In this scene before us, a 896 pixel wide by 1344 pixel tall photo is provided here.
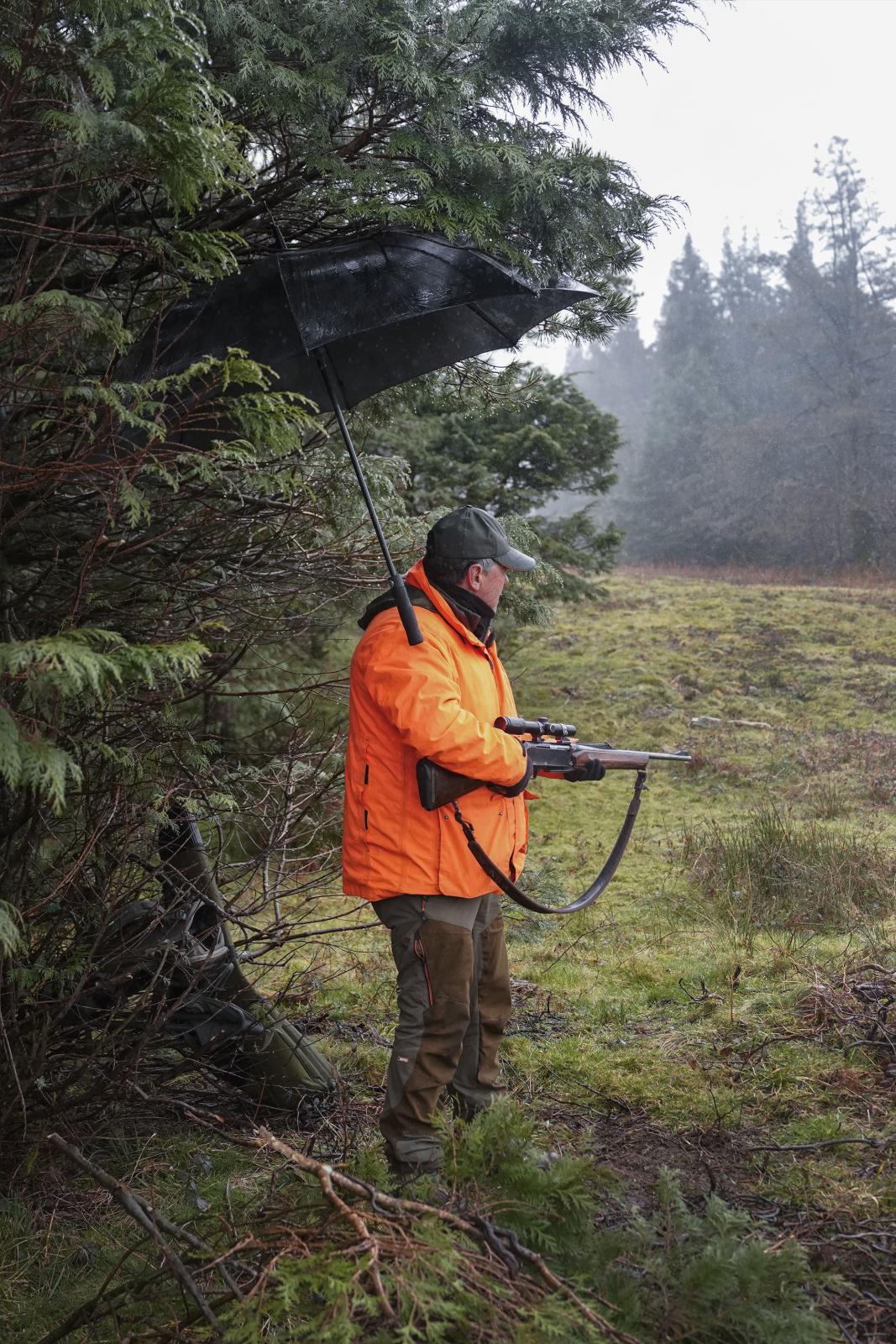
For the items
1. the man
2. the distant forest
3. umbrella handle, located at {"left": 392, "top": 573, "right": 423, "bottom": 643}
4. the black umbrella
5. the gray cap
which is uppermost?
the distant forest

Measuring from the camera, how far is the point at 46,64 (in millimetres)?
3090

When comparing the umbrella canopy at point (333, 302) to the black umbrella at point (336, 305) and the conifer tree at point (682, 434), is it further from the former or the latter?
the conifer tree at point (682, 434)

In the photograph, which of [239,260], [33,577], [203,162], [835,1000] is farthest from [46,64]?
[835,1000]

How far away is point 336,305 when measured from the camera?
3.66 metres

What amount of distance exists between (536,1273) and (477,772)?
152 centimetres

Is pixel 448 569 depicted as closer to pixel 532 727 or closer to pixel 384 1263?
pixel 532 727

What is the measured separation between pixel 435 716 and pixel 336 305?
158 cm

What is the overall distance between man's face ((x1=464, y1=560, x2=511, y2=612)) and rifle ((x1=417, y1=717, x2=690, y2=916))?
0.47 meters

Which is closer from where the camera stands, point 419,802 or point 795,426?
point 419,802

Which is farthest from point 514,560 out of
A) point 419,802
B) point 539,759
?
point 419,802

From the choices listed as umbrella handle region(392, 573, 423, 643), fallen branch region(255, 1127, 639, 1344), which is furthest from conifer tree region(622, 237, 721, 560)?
fallen branch region(255, 1127, 639, 1344)

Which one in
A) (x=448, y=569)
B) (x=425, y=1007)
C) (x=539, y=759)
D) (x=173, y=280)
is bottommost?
(x=425, y=1007)

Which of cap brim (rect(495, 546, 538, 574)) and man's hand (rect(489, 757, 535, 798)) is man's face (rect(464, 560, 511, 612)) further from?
man's hand (rect(489, 757, 535, 798))

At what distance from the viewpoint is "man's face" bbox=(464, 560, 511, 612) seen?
3.75 meters
